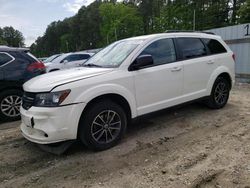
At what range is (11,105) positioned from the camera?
22.2 feet

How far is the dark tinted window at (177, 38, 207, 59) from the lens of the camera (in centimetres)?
578

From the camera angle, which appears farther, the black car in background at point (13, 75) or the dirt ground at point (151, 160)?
the black car in background at point (13, 75)

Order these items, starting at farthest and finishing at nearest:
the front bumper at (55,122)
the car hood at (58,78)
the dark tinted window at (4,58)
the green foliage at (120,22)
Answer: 1. the green foliage at (120,22)
2. the dark tinted window at (4,58)
3. the car hood at (58,78)
4. the front bumper at (55,122)

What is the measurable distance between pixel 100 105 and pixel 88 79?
0.43 metres

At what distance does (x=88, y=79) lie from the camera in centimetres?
445

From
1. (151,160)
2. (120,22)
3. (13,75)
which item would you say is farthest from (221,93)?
(120,22)

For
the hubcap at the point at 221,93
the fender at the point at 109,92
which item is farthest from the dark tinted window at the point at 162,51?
the hubcap at the point at 221,93

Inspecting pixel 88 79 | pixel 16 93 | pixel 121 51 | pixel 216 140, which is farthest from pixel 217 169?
pixel 16 93

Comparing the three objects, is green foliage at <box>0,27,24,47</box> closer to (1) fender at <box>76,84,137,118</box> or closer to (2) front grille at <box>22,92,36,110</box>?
(2) front grille at <box>22,92,36,110</box>

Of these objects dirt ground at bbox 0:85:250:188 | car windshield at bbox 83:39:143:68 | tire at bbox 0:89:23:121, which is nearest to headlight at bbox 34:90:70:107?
dirt ground at bbox 0:85:250:188

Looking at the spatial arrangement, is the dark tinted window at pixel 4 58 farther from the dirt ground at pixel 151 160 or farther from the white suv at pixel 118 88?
the white suv at pixel 118 88

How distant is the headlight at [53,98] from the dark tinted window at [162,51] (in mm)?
1674

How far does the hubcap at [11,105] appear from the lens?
22.0 ft

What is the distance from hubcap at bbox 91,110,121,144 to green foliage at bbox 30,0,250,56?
969 inches
